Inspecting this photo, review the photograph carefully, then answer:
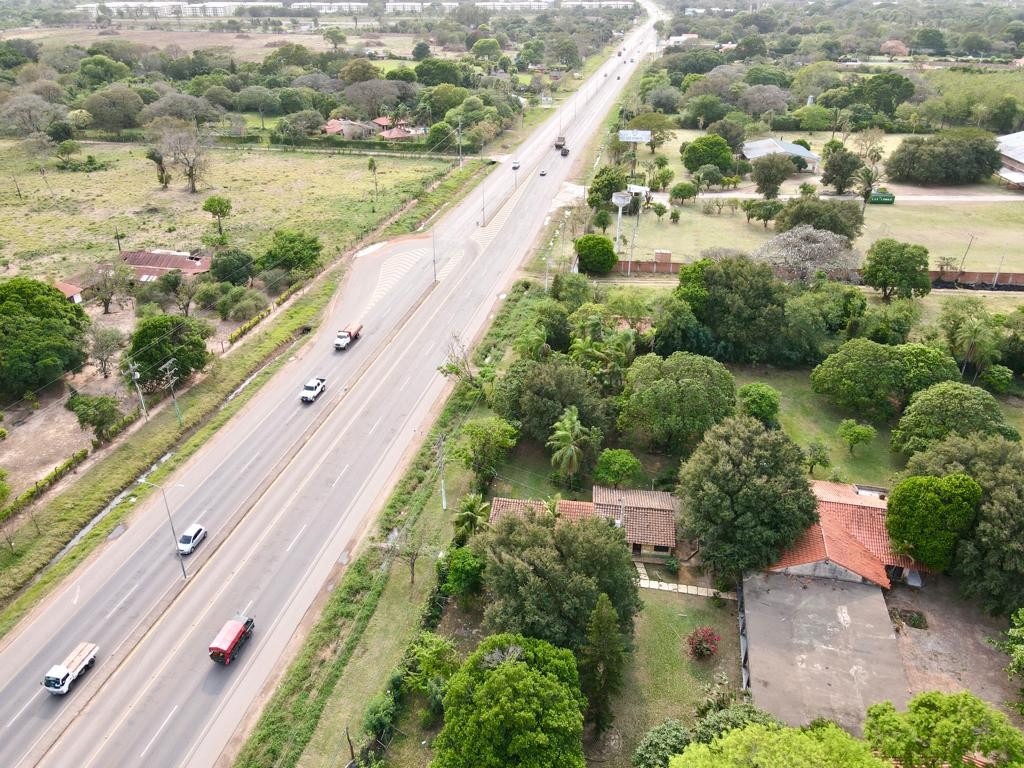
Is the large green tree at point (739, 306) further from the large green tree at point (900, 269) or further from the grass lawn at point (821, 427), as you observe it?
the large green tree at point (900, 269)

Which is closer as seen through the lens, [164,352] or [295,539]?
[295,539]

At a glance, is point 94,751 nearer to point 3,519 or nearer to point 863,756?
point 3,519

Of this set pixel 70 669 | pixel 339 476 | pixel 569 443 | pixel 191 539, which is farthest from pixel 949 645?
pixel 70 669

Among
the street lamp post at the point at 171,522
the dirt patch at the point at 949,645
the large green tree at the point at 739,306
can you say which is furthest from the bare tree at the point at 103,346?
the dirt patch at the point at 949,645

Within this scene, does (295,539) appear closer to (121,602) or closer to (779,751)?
(121,602)

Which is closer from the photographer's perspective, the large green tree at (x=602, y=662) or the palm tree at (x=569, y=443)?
the large green tree at (x=602, y=662)

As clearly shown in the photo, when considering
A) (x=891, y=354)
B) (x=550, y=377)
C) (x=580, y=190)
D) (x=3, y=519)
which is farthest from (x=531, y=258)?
(x=3, y=519)
